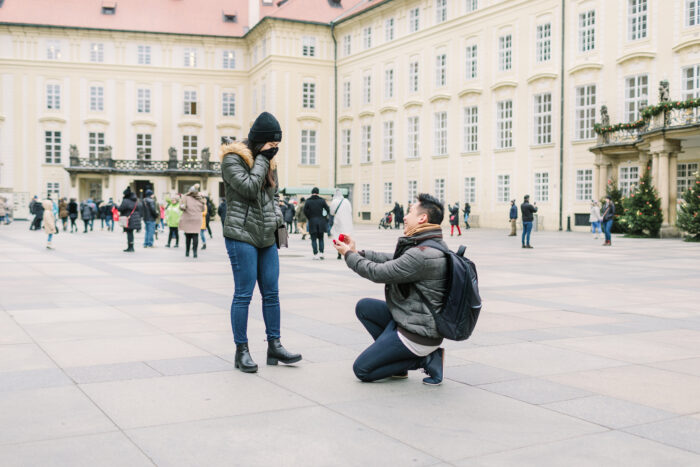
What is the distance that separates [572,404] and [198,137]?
62.5 metres

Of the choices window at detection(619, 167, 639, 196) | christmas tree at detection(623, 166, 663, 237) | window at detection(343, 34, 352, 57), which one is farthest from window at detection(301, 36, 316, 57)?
christmas tree at detection(623, 166, 663, 237)

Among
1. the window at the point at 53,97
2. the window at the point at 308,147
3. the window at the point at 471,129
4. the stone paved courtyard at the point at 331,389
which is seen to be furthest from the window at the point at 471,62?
the stone paved courtyard at the point at 331,389

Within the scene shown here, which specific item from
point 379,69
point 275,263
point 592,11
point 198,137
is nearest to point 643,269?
point 275,263

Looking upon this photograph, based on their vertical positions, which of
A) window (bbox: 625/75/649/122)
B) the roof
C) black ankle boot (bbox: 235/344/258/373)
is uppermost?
the roof

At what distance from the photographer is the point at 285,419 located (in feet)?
14.9

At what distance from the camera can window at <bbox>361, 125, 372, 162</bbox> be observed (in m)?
54.8

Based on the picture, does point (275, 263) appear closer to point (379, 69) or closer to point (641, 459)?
point (641, 459)

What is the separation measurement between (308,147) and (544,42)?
919 inches

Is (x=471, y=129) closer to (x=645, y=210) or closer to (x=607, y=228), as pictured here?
(x=645, y=210)

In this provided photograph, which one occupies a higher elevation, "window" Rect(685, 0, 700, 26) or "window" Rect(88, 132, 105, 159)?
"window" Rect(685, 0, 700, 26)

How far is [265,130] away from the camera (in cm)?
587

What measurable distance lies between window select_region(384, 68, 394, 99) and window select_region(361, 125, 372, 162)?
334cm

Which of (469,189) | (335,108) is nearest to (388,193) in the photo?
(469,189)

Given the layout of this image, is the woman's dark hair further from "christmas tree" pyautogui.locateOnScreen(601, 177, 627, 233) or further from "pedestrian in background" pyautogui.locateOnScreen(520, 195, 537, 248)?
"christmas tree" pyautogui.locateOnScreen(601, 177, 627, 233)
